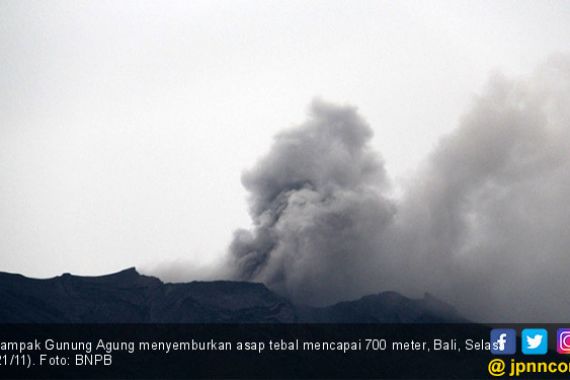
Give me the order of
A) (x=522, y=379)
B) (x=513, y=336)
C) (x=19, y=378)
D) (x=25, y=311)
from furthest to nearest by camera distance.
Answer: (x=25, y=311) < (x=522, y=379) < (x=19, y=378) < (x=513, y=336)

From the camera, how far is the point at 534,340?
370 feet

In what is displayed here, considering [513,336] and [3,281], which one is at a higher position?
[3,281]

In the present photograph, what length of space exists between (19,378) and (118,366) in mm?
27576

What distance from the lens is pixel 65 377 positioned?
182 meters

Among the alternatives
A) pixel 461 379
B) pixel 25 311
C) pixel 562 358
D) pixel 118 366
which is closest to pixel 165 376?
pixel 118 366

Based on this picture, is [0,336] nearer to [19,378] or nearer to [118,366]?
[19,378]

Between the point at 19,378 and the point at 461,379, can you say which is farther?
the point at 461,379

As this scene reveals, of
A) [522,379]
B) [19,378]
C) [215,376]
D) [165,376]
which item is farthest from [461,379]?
[19,378]

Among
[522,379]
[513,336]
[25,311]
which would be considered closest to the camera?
[513,336]

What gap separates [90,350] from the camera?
19075cm

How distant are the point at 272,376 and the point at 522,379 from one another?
59725mm

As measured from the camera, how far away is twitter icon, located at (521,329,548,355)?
111094 millimetres

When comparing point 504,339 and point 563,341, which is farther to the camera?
point 504,339

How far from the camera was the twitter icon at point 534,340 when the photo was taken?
11109cm
